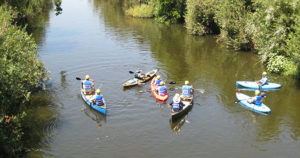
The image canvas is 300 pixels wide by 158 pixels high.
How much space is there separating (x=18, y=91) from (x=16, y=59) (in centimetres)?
348

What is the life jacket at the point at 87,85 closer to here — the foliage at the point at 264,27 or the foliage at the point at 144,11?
the foliage at the point at 264,27

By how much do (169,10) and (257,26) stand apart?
21963mm

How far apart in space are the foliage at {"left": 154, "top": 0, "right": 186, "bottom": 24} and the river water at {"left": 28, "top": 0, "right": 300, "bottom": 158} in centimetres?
1034

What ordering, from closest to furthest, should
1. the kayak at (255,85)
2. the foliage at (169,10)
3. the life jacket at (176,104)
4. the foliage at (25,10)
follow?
the life jacket at (176,104)
the kayak at (255,85)
the foliage at (25,10)
the foliage at (169,10)

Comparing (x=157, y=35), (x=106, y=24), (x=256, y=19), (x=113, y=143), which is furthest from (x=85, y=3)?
(x=113, y=143)

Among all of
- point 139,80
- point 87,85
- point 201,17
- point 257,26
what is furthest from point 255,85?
point 201,17

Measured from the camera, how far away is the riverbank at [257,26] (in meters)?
26.9

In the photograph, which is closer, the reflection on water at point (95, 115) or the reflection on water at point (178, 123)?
the reflection on water at point (178, 123)

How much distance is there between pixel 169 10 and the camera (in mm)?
51844

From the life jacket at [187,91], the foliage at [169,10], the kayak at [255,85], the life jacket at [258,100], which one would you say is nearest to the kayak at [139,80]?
the life jacket at [187,91]

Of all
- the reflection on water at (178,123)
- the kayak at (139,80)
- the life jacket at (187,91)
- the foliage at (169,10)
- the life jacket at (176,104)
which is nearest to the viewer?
the reflection on water at (178,123)

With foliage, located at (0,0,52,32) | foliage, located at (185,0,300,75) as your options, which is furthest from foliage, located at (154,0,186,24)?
foliage, located at (0,0,52,32)

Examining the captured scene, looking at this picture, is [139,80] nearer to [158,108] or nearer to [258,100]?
[158,108]

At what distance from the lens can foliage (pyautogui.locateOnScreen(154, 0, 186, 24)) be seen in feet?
166
